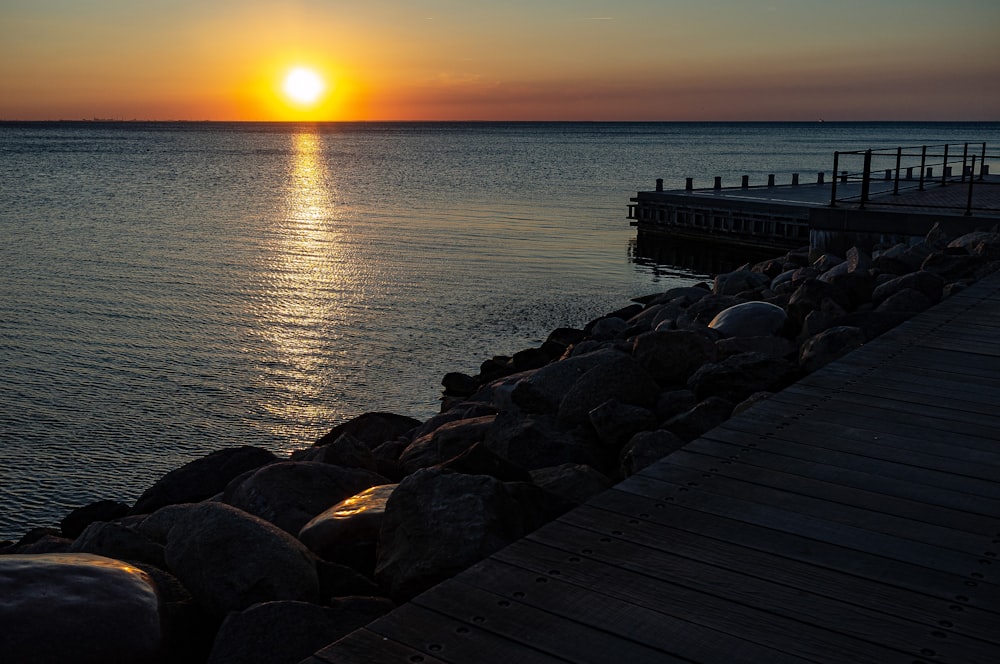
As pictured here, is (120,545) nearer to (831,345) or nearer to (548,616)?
(548,616)

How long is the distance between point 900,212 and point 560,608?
1575 cm

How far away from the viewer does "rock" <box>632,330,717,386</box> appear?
7.37 metres

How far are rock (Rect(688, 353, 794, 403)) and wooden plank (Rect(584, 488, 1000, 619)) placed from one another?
9.62 ft

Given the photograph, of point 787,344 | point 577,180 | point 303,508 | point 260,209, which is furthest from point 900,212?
point 577,180

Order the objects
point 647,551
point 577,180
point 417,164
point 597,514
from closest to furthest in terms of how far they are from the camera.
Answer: point 647,551 < point 597,514 < point 577,180 < point 417,164

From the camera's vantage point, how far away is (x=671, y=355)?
739cm

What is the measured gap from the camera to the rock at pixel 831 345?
21.5 feet

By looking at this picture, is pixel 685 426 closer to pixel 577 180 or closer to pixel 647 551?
pixel 647 551

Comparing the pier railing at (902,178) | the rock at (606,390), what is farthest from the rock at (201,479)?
the pier railing at (902,178)

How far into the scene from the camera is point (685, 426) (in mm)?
5754

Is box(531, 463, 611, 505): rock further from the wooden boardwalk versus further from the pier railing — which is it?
the pier railing

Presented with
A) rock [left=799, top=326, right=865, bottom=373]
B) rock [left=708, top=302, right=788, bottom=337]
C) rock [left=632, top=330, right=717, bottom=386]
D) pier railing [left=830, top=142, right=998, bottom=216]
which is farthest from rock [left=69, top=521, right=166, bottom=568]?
pier railing [left=830, top=142, right=998, bottom=216]

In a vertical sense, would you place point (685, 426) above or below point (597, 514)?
below

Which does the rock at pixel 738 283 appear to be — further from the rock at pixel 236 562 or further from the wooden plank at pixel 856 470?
the rock at pixel 236 562
